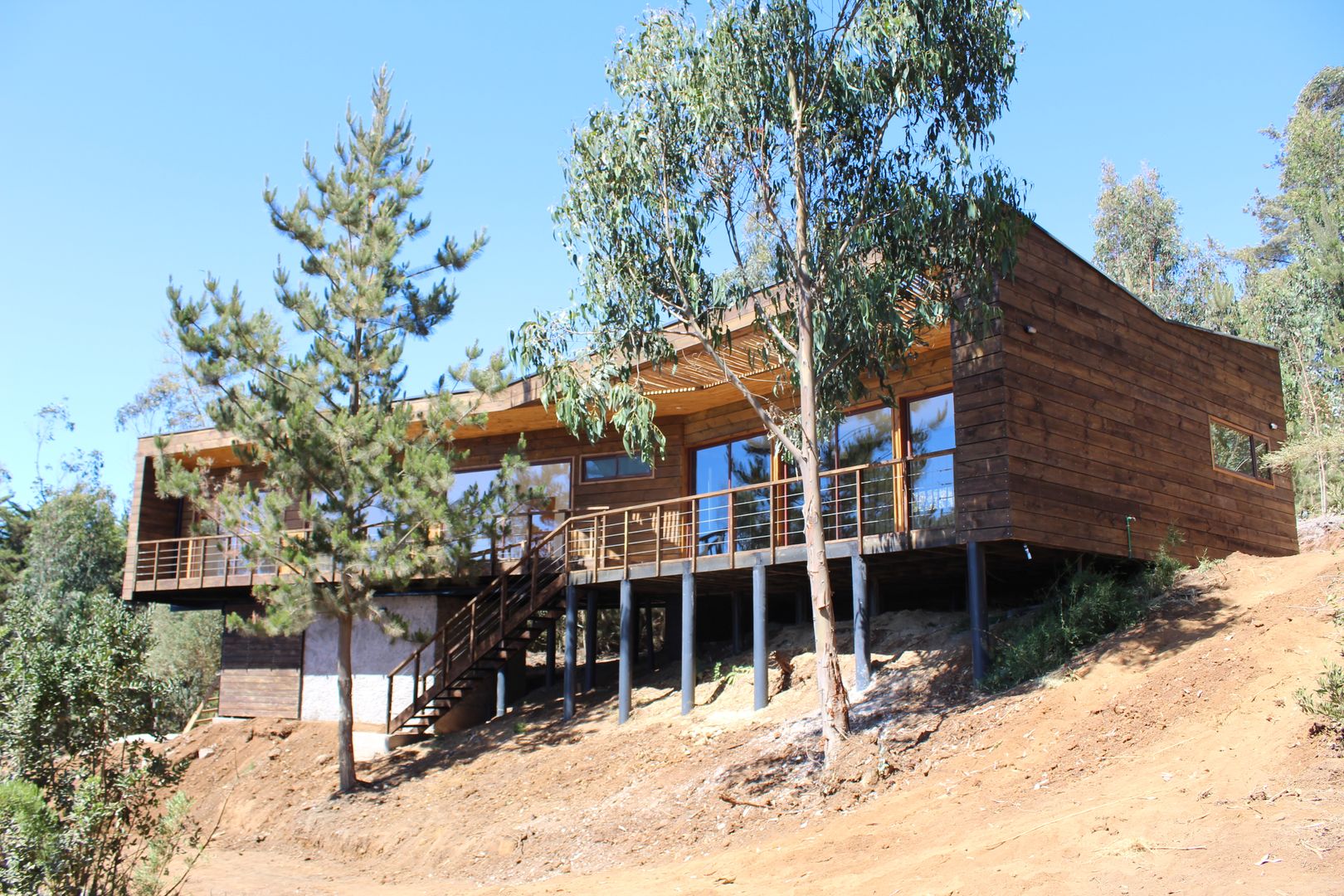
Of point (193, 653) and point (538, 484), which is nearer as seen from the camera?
point (538, 484)

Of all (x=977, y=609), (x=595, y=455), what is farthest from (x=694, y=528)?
(x=595, y=455)

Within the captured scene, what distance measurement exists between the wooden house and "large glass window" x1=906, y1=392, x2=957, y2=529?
32 mm

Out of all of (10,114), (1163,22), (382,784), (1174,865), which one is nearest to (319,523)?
(382,784)

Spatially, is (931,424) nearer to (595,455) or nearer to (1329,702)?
(595,455)

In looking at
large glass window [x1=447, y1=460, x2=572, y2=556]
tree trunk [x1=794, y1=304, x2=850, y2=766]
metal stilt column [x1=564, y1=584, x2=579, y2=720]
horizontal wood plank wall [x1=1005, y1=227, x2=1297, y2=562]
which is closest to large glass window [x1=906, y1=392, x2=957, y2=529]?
horizontal wood plank wall [x1=1005, y1=227, x2=1297, y2=562]

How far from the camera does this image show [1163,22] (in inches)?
771

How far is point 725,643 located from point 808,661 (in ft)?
10.7

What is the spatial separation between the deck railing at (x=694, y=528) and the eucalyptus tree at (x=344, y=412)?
85cm

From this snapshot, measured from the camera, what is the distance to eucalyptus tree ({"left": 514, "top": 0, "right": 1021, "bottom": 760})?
11.4 m

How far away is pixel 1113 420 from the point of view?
13516mm

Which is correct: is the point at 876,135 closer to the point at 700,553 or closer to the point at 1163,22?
the point at 700,553

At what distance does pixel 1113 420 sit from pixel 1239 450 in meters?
4.29

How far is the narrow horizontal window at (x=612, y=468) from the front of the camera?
1880 centimetres

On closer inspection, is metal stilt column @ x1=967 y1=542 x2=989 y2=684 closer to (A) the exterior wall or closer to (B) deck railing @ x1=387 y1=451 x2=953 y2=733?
(B) deck railing @ x1=387 y1=451 x2=953 y2=733
